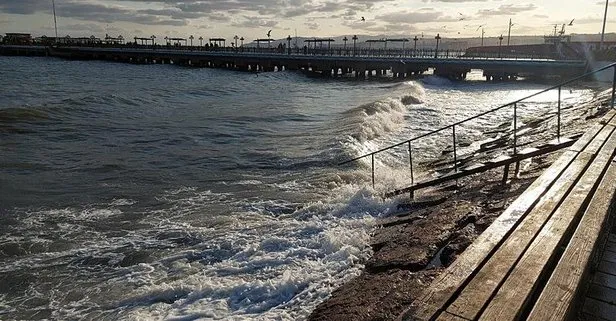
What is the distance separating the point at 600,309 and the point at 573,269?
1.71ft

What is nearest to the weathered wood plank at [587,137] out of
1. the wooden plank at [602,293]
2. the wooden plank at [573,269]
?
the wooden plank at [573,269]

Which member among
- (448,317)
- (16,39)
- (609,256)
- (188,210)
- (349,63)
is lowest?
(188,210)

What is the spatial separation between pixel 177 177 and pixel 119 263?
5.41 m

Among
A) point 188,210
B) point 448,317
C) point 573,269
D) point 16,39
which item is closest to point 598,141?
point 573,269

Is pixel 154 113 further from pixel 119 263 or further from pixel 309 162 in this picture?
pixel 119 263

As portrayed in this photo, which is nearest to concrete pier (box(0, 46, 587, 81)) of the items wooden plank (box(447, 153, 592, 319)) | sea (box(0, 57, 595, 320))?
sea (box(0, 57, 595, 320))

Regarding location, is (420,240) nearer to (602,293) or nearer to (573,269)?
(602,293)

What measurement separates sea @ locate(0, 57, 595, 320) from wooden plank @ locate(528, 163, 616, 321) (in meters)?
3.19

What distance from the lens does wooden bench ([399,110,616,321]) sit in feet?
8.07

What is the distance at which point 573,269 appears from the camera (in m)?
2.85

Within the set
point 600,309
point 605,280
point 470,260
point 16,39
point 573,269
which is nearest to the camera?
point 573,269

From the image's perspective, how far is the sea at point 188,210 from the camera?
6117mm

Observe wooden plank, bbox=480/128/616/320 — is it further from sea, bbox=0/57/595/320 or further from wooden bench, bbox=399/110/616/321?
sea, bbox=0/57/595/320

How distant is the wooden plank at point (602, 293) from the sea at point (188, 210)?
3105 millimetres
